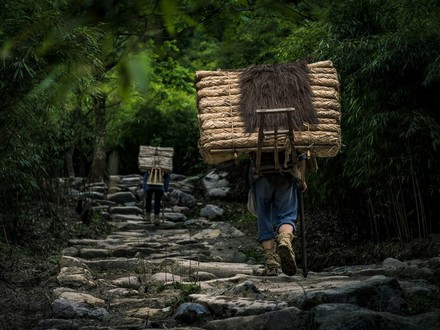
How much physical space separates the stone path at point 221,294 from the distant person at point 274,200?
0.23m

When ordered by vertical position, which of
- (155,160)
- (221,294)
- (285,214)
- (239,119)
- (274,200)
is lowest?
(221,294)

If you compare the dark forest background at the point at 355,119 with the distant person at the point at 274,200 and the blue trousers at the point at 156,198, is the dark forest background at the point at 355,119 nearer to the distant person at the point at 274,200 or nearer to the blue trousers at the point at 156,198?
the distant person at the point at 274,200

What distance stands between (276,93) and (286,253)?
4.04 ft

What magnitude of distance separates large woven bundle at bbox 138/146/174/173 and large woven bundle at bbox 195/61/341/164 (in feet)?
23.5

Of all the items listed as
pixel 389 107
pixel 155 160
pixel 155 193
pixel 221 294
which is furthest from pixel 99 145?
pixel 221 294

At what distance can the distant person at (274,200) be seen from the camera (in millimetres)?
5492

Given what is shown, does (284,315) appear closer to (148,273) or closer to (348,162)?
(148,273)

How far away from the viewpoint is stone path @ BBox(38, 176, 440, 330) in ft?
11.6

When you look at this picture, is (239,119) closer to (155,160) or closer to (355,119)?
(355,119)

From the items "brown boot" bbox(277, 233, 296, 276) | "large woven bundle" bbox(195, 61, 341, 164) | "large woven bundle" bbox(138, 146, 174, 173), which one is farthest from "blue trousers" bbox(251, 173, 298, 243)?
"large woven bundle" bbox(138, 146, 174, 173)

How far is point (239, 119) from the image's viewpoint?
542 centimetres

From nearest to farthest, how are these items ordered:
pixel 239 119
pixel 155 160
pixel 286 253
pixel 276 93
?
pixel 286 253
pixel 239 119
pixel 276 93
pixel 155 160

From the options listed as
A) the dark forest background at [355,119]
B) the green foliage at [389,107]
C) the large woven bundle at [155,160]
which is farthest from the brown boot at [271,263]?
the large woven bundle at [155,160]

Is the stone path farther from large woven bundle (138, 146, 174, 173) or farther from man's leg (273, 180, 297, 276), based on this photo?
large woven bundle (138, 146, 174, 173)
